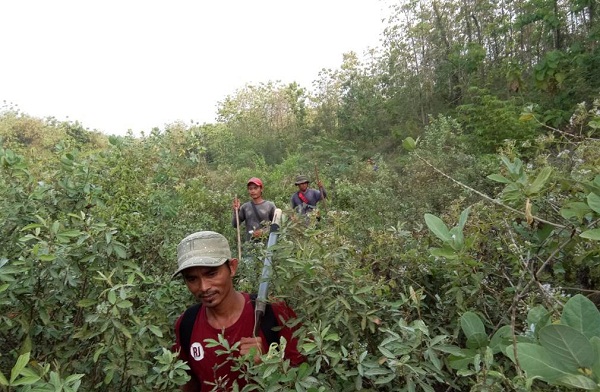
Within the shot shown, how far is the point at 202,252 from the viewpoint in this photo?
175 cm

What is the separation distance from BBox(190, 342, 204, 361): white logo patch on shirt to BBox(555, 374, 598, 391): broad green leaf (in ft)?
4.56

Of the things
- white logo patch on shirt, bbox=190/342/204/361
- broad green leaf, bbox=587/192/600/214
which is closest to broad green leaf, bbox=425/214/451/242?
broad green leaf, bbox=587/192/600/214

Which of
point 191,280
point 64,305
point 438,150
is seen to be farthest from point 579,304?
point 438,150

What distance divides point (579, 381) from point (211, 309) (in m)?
1.43

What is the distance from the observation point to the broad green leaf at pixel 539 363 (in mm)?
628

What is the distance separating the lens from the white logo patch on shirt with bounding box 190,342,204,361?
176cm

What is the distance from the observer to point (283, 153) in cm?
1722

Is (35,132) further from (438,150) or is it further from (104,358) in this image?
(104,358)

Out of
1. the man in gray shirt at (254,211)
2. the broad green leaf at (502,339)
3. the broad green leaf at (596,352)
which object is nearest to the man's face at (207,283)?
the broad green leaf at (502,339)

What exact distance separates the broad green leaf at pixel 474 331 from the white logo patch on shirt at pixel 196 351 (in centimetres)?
107

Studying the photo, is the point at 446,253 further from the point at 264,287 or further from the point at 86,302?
the point at 86,302

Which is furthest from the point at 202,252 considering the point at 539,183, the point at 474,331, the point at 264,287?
the point at 539,183

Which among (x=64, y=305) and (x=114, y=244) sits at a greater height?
(x=114, y=244)

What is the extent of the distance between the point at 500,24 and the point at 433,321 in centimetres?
1673
